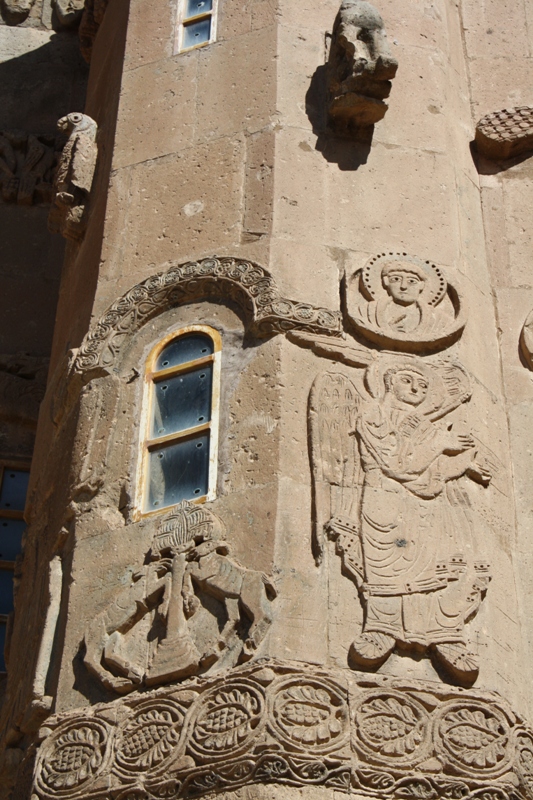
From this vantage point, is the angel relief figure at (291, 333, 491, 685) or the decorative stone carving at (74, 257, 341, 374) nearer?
the angel relief figure at (291, 333, 491, 685)

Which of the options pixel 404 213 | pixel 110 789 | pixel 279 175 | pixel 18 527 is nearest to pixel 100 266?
pixel 279 175

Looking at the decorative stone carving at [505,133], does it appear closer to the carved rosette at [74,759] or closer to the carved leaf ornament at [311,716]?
the carved leaf ornament at [311,716]

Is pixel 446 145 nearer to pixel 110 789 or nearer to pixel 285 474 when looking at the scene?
pixel 285 474

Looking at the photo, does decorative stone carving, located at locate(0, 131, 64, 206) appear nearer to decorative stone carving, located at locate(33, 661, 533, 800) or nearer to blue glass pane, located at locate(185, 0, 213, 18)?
blue glass pane, located at locate(185, 0, 213, 18)

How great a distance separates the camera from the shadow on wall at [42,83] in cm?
1341

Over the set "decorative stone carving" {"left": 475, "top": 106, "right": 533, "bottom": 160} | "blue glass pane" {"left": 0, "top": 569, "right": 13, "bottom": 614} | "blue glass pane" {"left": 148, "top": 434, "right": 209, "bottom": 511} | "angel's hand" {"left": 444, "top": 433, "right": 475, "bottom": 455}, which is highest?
"decorative stone carving" {"left": 475, "top": 106, "right": 533, "bottom": 160}

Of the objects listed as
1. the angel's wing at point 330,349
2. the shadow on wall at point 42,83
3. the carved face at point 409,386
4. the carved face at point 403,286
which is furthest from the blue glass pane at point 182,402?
the shadow on wall at point 42,83

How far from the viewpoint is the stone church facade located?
7375mm

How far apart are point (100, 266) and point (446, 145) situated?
225 centimetres

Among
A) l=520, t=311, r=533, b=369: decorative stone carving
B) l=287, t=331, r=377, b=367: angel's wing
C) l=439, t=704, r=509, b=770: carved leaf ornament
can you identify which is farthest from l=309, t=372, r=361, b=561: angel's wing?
l=520, t=311, r=533, b=369: decorative stone carving

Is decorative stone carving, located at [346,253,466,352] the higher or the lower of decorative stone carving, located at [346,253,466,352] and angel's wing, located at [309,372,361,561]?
the higher

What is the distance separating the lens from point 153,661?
766cm

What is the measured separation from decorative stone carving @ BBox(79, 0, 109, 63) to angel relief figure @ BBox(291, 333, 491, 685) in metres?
4.59

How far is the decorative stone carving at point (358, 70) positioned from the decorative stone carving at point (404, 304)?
1046 millimetres
